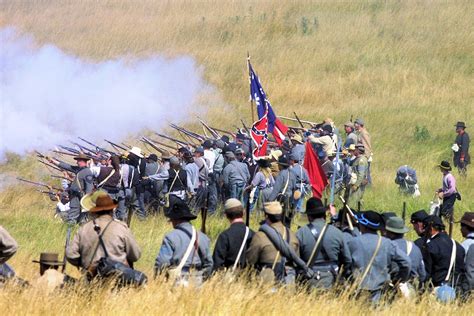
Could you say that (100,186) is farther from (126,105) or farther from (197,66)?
(197,66)

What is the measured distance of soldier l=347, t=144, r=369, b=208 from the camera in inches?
876

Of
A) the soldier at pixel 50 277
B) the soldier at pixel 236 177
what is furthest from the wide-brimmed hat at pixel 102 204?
the soldier at pixel 236 177

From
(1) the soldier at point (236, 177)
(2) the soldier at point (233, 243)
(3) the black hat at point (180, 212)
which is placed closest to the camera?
(3) the black hat at point (180, 212)

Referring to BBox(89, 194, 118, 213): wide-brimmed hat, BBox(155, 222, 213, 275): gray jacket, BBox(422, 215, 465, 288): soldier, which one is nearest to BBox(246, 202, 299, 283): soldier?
BBox(155, 222, 213, 275): gray jacket

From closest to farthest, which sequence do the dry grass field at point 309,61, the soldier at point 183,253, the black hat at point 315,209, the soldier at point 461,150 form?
the soldier at point 183,253, the black hat at point 315,209, the dry grass field at point 309,61, the soldier at point 461,150

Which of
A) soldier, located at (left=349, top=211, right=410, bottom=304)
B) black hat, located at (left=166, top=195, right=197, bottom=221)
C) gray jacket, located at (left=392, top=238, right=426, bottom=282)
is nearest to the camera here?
black hat, located at (left=166, top=195, right=197, bottom=221)

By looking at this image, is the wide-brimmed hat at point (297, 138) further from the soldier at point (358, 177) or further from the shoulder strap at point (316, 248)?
the shoulder strap at point (316, 248)

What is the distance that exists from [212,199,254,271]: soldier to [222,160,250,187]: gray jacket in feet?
31.4

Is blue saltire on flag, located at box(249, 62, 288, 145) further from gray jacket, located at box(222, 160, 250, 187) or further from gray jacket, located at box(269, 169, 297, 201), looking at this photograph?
gray jacket, located at box(269, 169, 297, 201)

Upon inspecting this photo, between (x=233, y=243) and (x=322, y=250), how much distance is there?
3.29 feet

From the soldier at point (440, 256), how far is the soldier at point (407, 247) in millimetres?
181

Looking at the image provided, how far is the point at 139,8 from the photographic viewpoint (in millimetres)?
47469

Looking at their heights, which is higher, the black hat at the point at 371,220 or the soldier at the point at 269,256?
the black hat at the point at 371,220

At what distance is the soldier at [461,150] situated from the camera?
83.6 feet
